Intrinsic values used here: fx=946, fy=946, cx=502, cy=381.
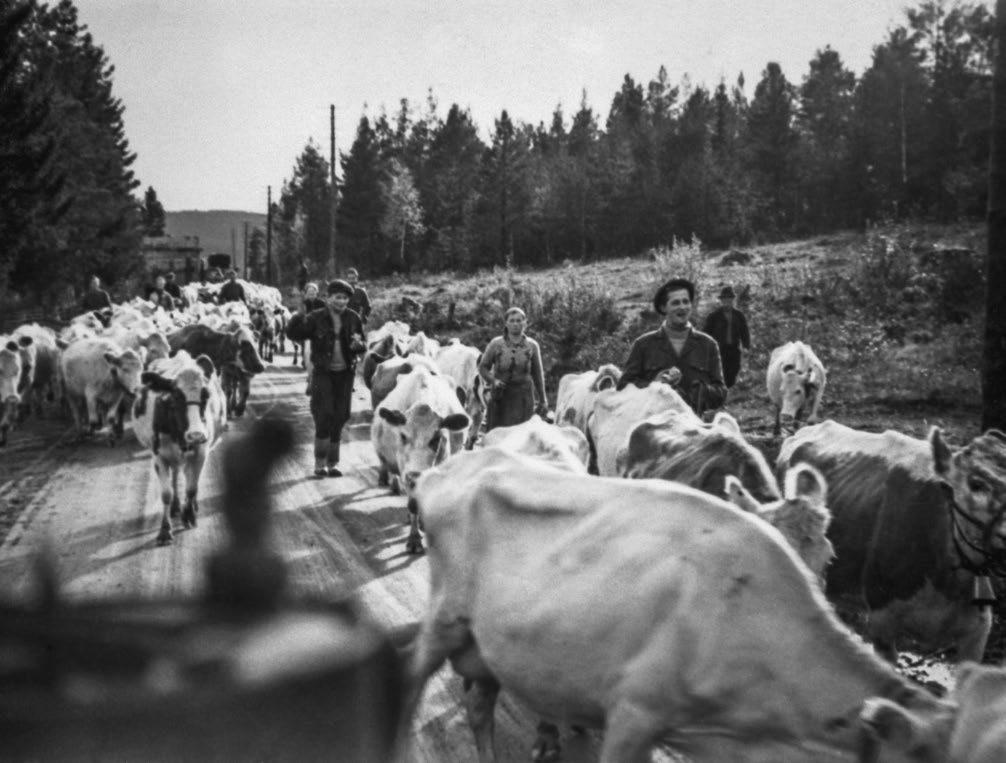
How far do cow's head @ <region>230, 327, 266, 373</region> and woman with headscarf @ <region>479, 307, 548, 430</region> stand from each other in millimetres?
6477

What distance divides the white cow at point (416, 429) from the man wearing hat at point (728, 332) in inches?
170

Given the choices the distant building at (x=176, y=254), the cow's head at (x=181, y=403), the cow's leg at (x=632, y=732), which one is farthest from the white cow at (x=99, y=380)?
the distant building at (x=176, y=254)

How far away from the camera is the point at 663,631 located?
3291 mm

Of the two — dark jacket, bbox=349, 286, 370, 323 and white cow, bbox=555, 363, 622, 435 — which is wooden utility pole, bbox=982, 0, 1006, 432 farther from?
dark jacket, bbox=349, 286, 370, 323

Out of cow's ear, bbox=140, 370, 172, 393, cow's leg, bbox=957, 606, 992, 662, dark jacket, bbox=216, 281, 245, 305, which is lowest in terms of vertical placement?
cow's leg, bbox=957, 606, 992, 662

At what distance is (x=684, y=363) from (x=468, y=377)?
23.1 feet

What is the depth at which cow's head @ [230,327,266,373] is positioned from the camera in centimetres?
1611

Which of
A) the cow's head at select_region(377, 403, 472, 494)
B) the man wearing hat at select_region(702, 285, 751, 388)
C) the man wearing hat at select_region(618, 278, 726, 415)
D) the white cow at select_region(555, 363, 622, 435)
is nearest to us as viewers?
the man wearing hat at select_region(618, 278, 726, 415)

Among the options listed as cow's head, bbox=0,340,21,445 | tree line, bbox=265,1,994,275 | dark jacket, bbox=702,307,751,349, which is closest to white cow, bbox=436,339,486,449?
dark jacket, bbox=702,307,751,349

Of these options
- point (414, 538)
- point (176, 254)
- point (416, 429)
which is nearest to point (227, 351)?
point (416, 429)

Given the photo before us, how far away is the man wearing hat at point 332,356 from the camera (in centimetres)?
1152

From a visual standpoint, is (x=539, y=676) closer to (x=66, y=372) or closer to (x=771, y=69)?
(x=66, y=372)

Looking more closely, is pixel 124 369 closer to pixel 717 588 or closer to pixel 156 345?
pixel 156 345

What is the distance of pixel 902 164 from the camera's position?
56.6 meters
